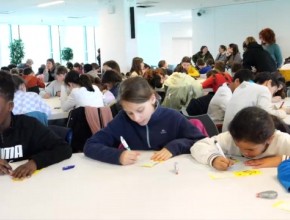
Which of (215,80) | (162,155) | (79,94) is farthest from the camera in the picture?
(215,80)

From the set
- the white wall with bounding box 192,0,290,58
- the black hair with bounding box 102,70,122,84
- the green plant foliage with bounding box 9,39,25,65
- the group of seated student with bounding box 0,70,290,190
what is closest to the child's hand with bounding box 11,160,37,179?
the group of seated student with bounding box 0,70,290,190

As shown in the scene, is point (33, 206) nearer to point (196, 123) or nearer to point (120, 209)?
point (120, 209)

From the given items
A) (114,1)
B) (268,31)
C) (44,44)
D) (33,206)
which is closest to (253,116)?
(33,206)

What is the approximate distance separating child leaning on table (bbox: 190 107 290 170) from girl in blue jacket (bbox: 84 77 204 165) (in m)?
0.19

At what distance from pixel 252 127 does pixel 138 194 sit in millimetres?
693

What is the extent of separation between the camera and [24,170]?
208cm

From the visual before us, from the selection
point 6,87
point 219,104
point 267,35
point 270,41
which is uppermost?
point 267,35

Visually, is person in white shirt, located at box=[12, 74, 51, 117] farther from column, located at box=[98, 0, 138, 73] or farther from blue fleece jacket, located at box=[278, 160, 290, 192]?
column, located at box=[98, 0, 138, 73]

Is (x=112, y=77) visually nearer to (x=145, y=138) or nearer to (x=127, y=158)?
(x=145, y=138)

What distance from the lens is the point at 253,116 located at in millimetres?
2035

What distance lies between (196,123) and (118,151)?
0.67 m

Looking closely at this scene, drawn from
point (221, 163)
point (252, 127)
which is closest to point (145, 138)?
point (221, 163)

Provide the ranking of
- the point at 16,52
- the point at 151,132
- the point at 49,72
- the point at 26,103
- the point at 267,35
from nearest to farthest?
the point at 151,132 < the point at 26,103 < the point at 267,35 < the point at 49,72 < the point at 16,52

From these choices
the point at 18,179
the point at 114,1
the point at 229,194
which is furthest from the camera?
the point at 114,1
